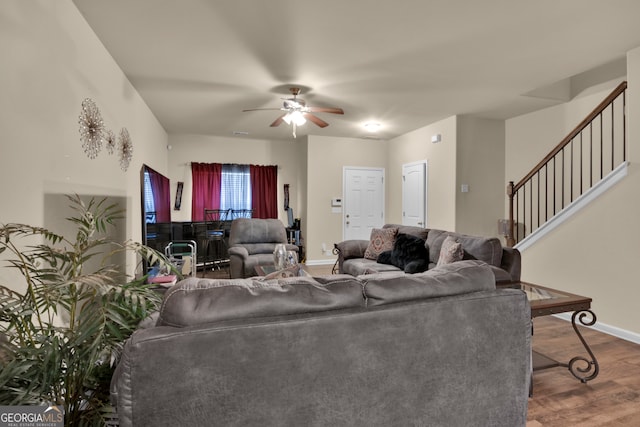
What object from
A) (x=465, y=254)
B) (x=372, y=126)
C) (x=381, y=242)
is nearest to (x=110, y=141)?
(x=381, y=242)

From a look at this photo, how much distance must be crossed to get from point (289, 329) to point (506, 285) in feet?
7.73

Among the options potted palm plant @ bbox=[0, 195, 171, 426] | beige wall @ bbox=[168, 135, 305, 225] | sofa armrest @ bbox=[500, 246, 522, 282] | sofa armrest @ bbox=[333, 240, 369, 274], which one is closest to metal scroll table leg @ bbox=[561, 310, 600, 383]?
sofa armrest @ bbox=[500, 246, 522, 282]

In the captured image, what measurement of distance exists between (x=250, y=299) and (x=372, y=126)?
17.5 ft

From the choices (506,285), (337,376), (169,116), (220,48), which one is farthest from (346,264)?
(169,116)

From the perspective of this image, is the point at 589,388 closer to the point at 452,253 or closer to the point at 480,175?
the point at 452,253

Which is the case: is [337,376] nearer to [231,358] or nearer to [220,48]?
[231,358]

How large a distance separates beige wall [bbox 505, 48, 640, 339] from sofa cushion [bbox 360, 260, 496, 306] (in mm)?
2684

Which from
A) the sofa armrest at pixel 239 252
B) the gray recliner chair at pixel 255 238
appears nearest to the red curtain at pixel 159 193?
the sofa armrest at pixel 239 252

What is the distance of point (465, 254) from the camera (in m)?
3.16

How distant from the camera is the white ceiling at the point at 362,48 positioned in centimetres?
254

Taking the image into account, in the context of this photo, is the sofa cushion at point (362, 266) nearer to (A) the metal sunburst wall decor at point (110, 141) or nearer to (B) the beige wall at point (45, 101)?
(B) the beige wall at point (45, 101)

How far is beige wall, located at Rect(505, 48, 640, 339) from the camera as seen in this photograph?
10.4 ft

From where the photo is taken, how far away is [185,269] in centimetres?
298

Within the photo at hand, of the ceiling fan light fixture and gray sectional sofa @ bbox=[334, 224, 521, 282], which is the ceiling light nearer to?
the ceiling fan light fixture
